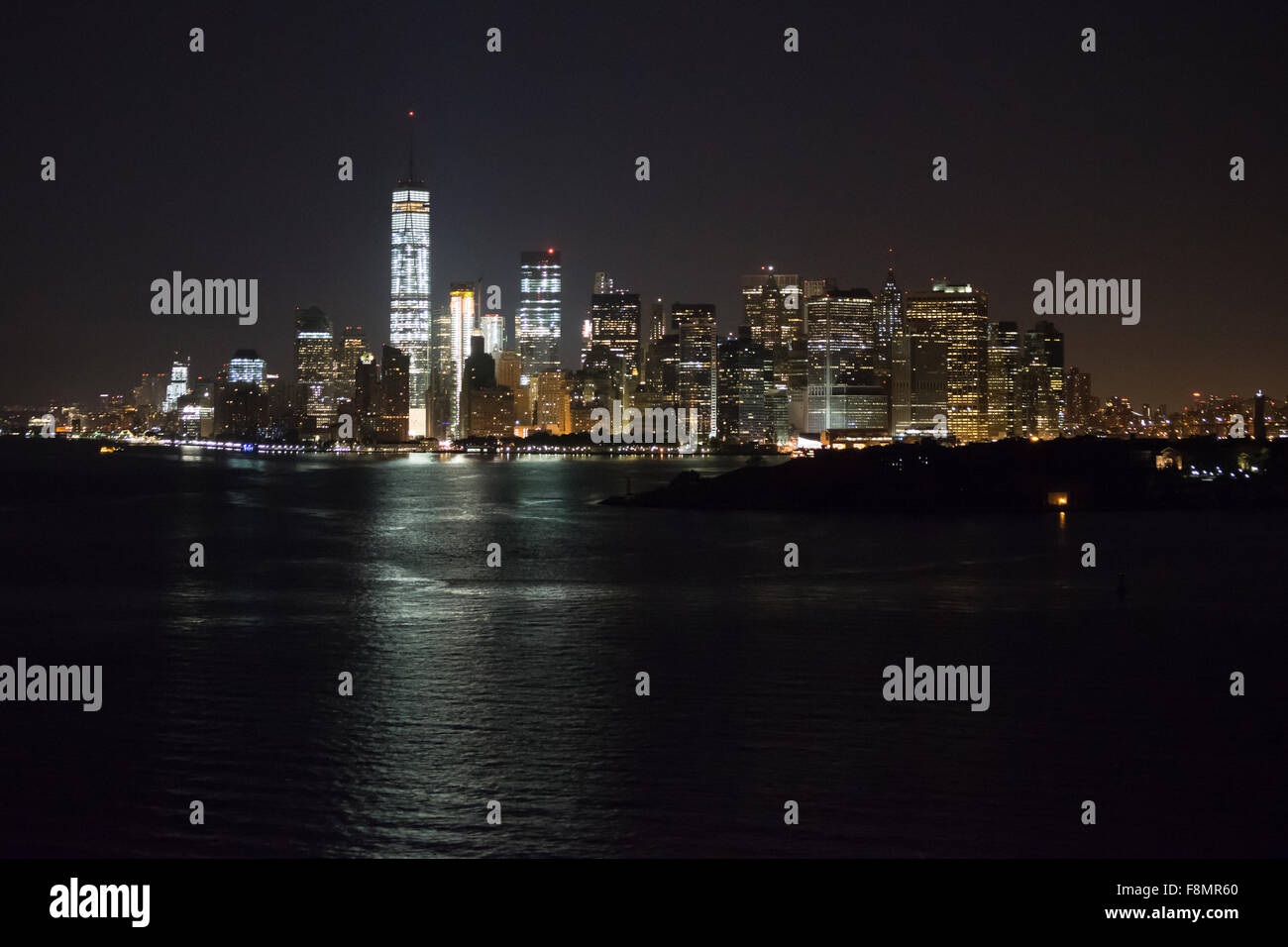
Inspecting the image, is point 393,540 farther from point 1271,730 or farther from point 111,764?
point 1271,730

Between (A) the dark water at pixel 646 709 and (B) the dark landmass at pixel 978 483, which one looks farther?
(B) the dark landmass at pixel 978 483

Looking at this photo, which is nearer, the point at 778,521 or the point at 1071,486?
the point at 778,521

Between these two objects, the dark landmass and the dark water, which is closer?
the dark water

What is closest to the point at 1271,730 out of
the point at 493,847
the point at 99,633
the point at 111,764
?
the point at 493,847
